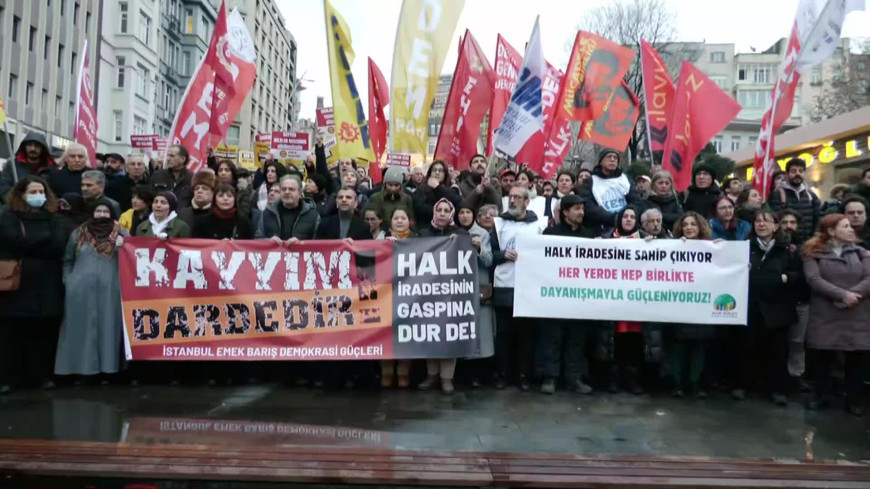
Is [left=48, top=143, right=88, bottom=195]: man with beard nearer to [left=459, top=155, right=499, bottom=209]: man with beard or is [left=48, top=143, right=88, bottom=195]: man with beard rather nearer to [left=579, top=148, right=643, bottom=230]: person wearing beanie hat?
[left=459, top=155, right=499, bottom=209]: man with beard

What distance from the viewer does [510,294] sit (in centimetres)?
694

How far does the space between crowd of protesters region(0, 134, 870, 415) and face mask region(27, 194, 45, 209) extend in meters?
0.02

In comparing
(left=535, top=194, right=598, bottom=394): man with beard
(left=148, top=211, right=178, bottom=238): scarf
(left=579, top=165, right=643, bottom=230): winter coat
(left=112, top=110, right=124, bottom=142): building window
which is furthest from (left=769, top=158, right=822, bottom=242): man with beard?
(left=112, top=110, right=124, bottom=142): building window

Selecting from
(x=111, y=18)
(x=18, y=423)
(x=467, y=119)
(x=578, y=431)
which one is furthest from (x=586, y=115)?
(x=111, y=18)

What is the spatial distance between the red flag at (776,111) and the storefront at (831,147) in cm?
1272

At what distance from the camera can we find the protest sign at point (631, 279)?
680 centimetres

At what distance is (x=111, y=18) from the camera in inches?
1774

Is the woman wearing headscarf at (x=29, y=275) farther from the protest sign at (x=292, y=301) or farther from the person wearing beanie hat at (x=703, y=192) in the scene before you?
the person wearing beanie hat at (x=703, y=192)

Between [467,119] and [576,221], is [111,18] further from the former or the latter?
[576,221]

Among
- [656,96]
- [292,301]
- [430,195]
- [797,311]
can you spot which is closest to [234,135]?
[656,96]

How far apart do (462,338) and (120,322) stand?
335cm

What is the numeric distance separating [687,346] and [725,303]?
578 millimetres

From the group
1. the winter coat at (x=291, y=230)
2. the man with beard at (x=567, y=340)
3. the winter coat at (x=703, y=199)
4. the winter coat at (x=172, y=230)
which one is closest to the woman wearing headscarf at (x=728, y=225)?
the winter coat at (x=703, y=199)

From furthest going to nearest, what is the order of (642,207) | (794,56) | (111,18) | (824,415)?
(111,18) → (794,56) → (642,207) → (824,415)
